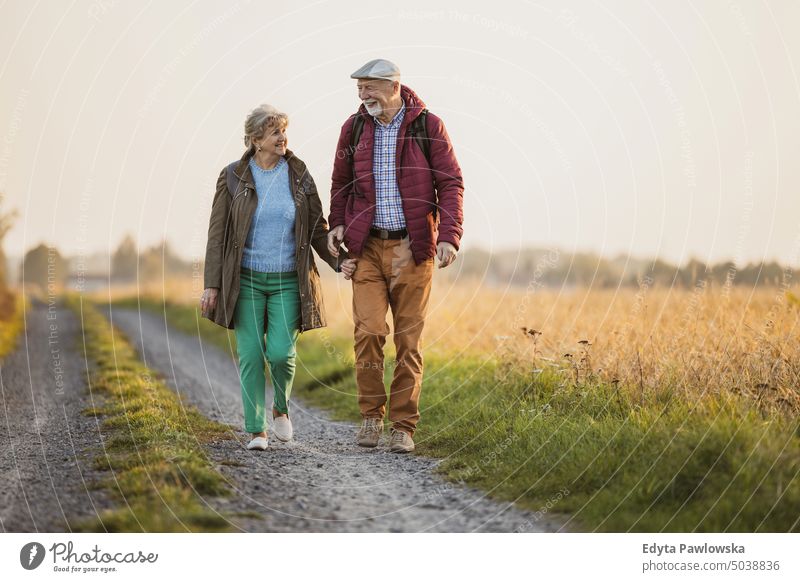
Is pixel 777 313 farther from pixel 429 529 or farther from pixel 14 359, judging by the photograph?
pixel 14 359

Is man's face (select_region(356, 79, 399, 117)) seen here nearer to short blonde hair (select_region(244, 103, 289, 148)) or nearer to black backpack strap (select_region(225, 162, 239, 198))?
short blonde hair (select_region(244, 103, 289, 148))

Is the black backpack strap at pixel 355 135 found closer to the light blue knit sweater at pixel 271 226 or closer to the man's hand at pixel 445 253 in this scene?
the light blue knit sweater at pixel 271 226

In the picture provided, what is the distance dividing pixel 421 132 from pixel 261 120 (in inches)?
53.6

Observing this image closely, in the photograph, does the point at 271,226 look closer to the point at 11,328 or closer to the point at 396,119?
the point at 396,119

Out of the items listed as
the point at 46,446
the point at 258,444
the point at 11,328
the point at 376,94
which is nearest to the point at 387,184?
the point at 376,94

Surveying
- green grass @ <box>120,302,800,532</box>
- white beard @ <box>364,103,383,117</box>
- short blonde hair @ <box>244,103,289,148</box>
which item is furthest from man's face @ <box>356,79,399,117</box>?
green grass @ <box>120,302,800,532</box>

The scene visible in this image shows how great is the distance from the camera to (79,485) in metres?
6.03

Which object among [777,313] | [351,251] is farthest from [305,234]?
[777,313]

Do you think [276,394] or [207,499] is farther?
[276,394]

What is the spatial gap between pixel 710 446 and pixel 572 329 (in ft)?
14.0

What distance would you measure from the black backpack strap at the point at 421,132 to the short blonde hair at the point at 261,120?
3.60ft

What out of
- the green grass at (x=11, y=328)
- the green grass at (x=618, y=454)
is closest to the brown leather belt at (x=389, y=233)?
the green grass at (x=618, y=454)

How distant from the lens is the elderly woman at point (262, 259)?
7.32 meters

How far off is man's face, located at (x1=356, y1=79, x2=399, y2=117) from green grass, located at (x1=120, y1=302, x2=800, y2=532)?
9.67 ft
